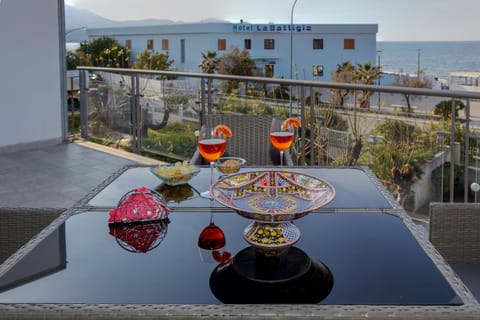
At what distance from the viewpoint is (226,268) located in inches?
47.1

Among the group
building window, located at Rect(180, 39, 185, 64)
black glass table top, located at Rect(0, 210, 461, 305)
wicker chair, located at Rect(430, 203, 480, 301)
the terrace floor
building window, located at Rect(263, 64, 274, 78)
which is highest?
building window, located at Rect(180, 39, 185, 64)

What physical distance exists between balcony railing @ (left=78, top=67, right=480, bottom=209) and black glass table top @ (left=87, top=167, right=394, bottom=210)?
1432 mm

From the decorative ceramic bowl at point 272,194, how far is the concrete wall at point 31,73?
483cm

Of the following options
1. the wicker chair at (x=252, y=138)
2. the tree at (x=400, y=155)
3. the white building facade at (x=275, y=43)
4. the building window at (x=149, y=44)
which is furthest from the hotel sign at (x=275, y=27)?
the wicker chair at (x=252, y=138)

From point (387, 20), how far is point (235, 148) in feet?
176

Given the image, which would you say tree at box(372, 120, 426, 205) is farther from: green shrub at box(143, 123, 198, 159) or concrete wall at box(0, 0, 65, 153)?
concrete wall at box(0, 0, 65, 153)

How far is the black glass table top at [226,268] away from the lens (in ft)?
3.45

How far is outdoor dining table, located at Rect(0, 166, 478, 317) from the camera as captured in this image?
40.4 inches

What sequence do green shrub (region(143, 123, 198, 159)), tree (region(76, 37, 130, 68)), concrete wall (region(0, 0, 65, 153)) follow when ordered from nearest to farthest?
green shrub (region(143, 123, 198, 159)) < concrete wall (region(0, 0, 65, 153)) < tree (region(76, 37, 130, 68))

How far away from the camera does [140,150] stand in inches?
234

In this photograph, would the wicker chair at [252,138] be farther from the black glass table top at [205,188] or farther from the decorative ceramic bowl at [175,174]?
the decorative ceramic bowl at [175,174]

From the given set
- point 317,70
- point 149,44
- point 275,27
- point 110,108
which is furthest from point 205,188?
point 275,27

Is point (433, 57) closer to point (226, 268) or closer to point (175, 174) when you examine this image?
point (175, 174)

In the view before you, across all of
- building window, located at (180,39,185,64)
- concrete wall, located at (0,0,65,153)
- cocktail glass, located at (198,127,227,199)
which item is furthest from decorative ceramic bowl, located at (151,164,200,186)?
building window, located at (180,39,185,64)
